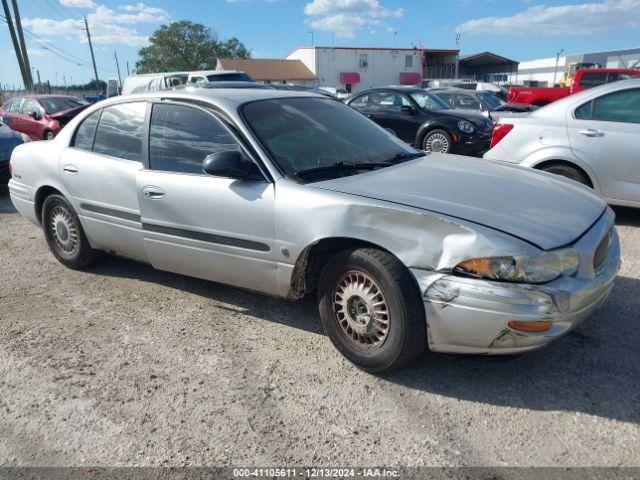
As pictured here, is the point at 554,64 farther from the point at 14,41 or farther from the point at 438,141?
the point at 438,141

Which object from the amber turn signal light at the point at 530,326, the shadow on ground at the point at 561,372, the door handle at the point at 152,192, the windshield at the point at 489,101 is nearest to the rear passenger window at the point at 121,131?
the door handle at the point at 152,192

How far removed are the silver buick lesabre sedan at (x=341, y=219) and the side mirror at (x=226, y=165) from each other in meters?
0.01

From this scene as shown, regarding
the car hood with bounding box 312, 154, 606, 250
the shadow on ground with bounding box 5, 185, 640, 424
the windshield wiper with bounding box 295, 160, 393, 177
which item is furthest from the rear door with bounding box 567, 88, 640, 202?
the windshield wiper with bounding box 295, 160, 393, 177

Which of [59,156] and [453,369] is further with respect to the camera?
[59,156]

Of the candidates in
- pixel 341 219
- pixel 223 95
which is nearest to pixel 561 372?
pixel 341 219

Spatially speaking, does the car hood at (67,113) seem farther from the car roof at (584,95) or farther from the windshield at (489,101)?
the car roof at (584,95)

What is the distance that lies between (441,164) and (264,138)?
1.26m

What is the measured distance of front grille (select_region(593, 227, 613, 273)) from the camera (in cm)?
279

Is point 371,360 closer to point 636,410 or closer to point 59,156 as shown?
point 636,410

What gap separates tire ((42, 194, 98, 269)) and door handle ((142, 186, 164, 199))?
1090 mm

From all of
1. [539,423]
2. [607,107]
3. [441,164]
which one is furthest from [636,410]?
[607,107]

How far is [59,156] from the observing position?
4.54 m

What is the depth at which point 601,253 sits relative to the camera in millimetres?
2904

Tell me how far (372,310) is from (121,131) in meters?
2.57
